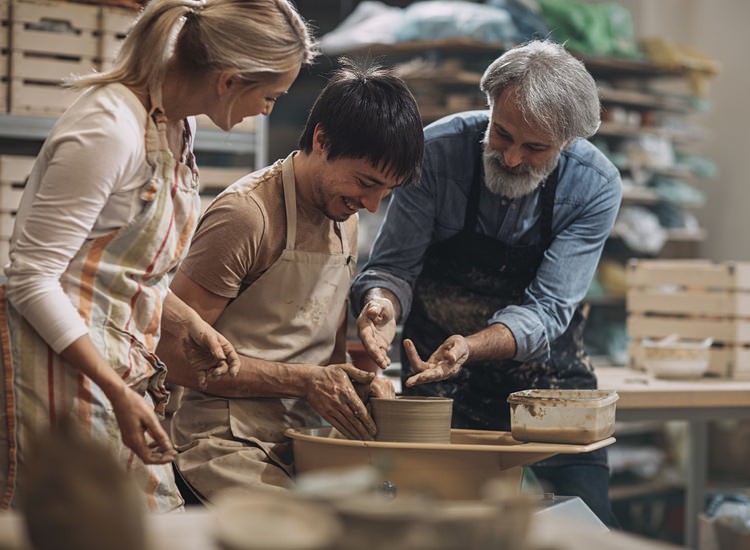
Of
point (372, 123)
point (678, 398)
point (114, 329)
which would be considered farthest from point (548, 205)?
point (114, 329)

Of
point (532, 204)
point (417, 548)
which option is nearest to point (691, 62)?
point (532, 204)

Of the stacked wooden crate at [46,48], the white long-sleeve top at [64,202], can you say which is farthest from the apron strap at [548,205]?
the stacked wooden crate at [46,48]

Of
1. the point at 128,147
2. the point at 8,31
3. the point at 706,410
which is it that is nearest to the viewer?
the point at 128,147

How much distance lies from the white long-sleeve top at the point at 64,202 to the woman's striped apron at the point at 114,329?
0.24ft

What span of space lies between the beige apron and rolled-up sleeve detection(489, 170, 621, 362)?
19.8 inches

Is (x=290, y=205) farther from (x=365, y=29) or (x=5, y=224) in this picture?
(x=365, y=29)

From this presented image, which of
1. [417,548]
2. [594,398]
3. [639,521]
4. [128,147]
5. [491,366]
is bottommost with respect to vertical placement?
[639,521]

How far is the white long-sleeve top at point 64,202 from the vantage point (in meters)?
1.55

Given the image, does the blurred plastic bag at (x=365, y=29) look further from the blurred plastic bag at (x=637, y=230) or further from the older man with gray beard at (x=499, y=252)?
the older man with gray beard at (x=499, y=252)

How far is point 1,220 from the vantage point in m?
3.62

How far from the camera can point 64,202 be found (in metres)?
1.56

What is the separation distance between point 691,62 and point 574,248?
3.66 metres

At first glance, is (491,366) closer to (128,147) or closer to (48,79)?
(128,147)

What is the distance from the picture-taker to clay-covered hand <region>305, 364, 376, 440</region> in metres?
2.09
